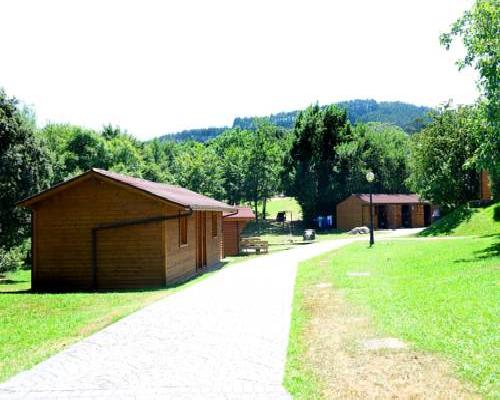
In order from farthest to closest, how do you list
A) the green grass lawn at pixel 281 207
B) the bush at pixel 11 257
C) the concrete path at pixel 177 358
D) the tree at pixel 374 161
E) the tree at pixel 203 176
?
the green grass lawn at pixel 281 207 < the tree at pixel 203 176 < the tree at pixel 374 161 < the bush at pixel 11 257 < the concrete path at pixel 177 358

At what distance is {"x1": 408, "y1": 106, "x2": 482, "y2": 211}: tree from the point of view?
39750 millimetres

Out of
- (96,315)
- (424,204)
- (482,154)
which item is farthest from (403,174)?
(96,315)

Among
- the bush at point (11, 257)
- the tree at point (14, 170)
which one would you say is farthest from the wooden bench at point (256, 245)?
the bush at point (11, 257)

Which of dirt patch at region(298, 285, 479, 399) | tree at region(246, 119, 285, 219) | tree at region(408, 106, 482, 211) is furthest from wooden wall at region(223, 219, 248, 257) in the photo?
tree at region(246, 119, 285, 219)

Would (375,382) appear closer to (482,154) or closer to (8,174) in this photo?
(482,154)

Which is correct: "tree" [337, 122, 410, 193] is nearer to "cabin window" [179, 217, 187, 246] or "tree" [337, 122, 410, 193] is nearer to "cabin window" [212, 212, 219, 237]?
"cabin window" [212, 212, 219, 237]

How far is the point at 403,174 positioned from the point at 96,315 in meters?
57.2

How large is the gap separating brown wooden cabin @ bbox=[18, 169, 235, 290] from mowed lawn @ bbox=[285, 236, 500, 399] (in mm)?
4805

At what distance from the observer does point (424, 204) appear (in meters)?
54.1

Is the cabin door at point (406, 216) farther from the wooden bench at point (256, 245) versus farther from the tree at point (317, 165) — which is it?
the wooden bench at point (256, 245)

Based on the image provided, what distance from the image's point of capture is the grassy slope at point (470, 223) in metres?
30.7

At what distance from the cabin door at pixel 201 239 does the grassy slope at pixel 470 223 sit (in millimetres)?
15862

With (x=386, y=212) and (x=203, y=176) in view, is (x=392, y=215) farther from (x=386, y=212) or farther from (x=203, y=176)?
(x=203, y=176)

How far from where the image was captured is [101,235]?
17.5m
